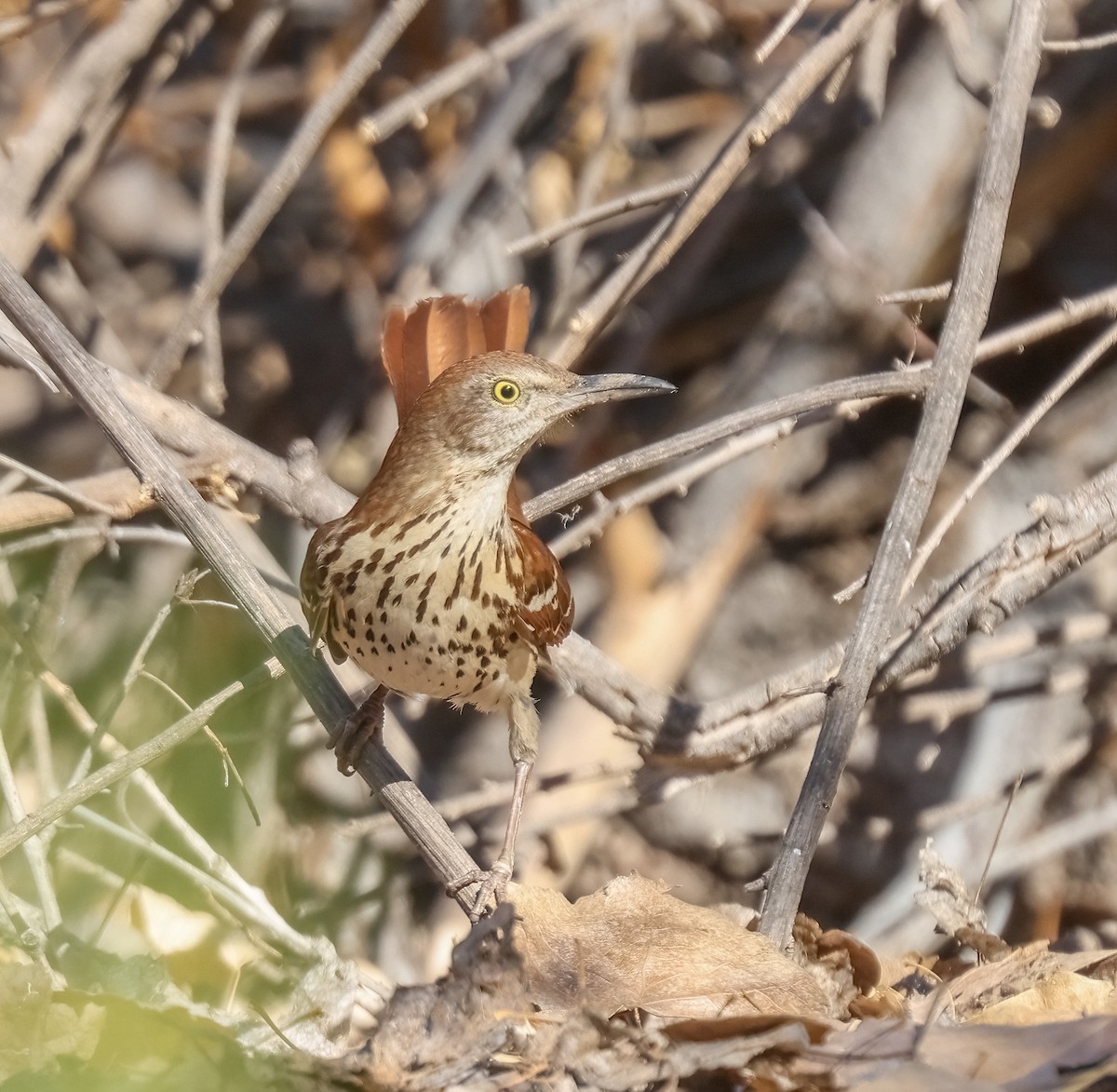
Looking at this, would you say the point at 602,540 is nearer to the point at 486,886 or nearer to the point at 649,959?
the point at 486,886

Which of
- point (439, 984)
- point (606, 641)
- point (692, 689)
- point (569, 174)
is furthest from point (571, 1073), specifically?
point (569, 174)

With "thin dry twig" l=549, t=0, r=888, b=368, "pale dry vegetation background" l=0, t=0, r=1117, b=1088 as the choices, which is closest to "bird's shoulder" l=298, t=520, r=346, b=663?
"pale dry vegetation background" l=0, t=0, r=1117, b=1088

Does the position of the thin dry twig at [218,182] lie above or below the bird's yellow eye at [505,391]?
above

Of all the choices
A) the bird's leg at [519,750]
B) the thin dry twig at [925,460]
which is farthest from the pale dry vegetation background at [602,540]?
the bird's leg at [519,750]

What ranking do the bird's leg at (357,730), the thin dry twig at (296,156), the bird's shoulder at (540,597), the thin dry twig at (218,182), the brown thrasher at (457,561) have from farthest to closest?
the thin dry twig at (218,182), the thin dry twig at (296,156), the bird's shoulder at (540,597), the brown thrasher at (457,561), the bird's leg at (357,730)

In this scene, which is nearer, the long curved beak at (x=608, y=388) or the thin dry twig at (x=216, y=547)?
the thin dry twig at (x=216, y=547)

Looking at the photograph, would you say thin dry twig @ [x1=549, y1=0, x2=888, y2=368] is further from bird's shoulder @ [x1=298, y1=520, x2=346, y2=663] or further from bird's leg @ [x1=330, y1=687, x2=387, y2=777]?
bird's leg @ [x1=330, y1=687, x2=387, y2=777]

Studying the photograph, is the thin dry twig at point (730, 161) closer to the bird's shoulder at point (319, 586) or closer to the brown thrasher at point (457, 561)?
the brown thrasher at point (457, 561)
